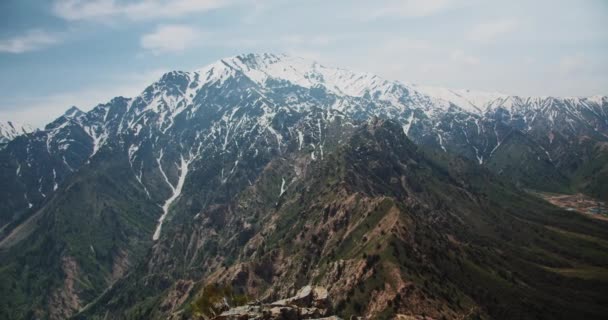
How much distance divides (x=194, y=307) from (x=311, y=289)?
117ft

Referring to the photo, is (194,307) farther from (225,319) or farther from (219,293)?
(225,319)

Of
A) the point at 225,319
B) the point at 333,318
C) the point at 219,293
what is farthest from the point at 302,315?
the point at 219,293

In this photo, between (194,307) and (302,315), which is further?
(194,307)

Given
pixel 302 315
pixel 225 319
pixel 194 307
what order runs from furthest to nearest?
pixel 194 307 → pixel 302 315 → pixel 225 319

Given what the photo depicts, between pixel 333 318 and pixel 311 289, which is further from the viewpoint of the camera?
pixel 311 289

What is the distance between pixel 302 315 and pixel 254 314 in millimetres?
14625

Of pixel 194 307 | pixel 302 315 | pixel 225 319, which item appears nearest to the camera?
pixel 225 319

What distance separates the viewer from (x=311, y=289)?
169 metres

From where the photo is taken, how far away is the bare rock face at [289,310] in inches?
5448

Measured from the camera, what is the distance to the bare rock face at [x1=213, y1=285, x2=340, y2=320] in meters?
138

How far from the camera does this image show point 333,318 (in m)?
139

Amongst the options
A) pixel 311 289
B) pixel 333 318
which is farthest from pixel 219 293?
pixel 333 318

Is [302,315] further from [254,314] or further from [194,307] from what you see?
[194,307]

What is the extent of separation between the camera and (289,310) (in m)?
145
